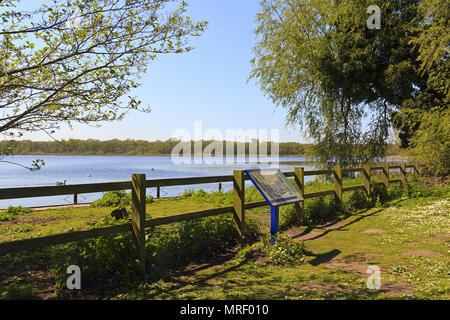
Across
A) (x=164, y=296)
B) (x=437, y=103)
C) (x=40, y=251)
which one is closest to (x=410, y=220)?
(x=164, y=296)

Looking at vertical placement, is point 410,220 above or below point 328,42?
below

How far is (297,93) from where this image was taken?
19.0 meters

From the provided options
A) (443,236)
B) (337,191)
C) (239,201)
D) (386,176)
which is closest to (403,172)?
(386,176)

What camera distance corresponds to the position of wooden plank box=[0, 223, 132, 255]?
3832mm

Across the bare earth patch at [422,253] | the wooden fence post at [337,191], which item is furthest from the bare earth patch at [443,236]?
the wooden fence post at [337,191]

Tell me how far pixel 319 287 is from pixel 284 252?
1.40 metres

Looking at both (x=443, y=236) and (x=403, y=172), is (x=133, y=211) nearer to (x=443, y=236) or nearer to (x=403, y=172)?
(x=443, y=236)

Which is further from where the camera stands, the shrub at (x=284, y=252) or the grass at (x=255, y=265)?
the shrub at (x=284, y=252)

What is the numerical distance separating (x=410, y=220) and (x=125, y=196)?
40.0 ft

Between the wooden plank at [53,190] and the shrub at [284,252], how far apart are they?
281cm

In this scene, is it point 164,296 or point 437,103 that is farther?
point 437,103

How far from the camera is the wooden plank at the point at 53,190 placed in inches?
157

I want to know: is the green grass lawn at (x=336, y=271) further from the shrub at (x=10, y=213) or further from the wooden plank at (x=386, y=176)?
the shrub at (x=10, y=213)
